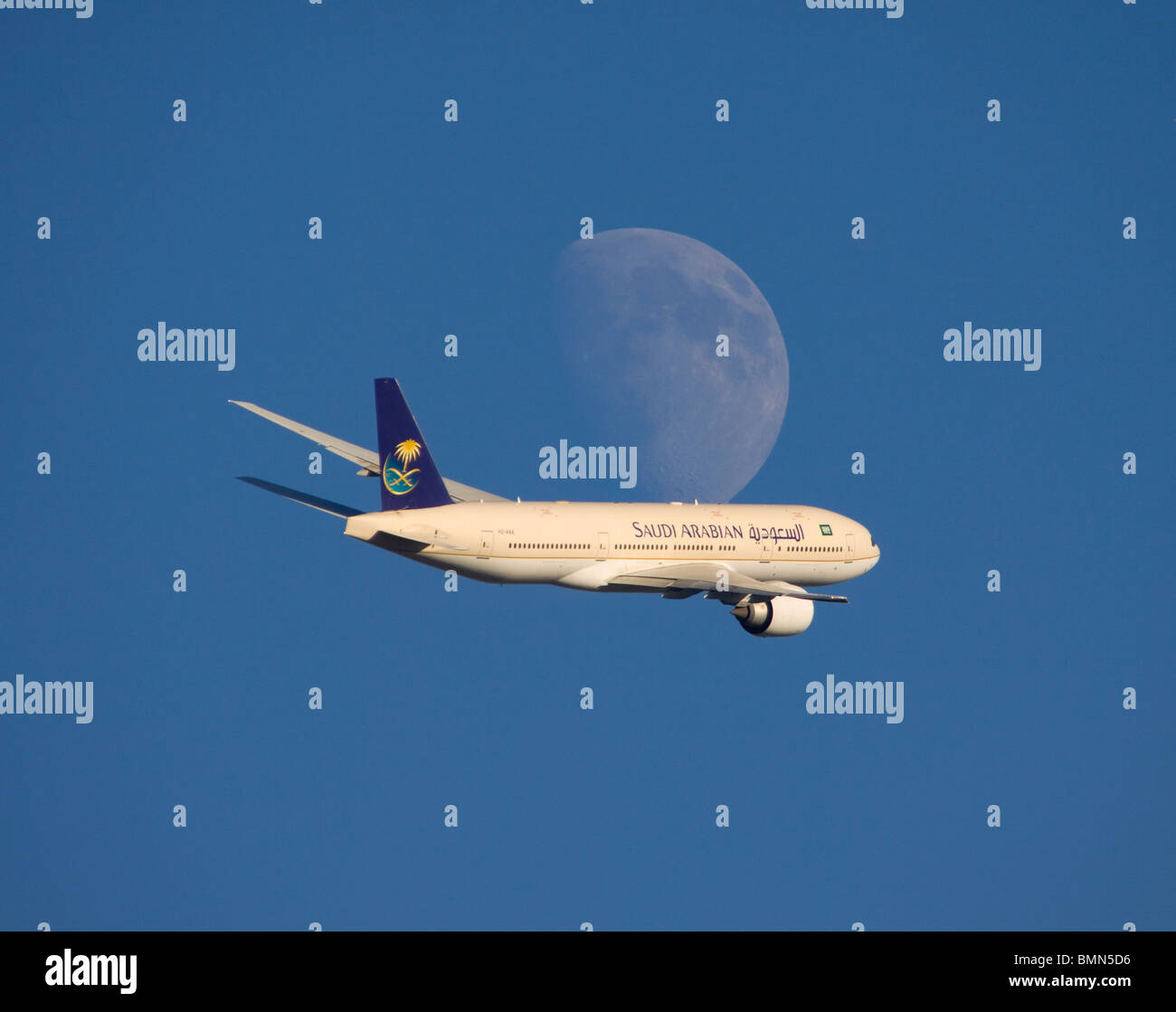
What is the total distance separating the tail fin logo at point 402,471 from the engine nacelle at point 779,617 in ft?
50.8

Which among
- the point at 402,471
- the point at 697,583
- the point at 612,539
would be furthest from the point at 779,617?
the point at 402,471

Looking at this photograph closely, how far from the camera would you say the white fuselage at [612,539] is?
76562 millimetres

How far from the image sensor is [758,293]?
290 feet

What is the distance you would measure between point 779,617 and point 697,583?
406 cm

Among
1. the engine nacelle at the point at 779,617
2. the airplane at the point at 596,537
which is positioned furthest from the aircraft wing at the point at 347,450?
the engine nacelle at the point at 779,617

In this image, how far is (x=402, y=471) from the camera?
251ft

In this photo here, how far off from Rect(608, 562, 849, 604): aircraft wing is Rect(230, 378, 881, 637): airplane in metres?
0.07

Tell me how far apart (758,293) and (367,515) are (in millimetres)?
22691

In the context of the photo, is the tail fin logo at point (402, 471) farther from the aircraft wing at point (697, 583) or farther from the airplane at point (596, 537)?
the aircraft wing at point (697, 583)

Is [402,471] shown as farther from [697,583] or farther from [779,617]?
[779,617]

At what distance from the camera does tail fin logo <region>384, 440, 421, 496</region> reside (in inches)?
3007
